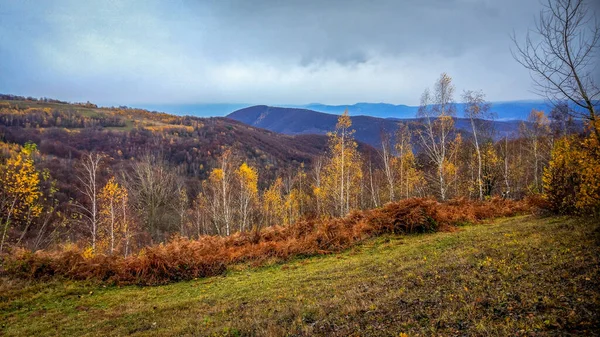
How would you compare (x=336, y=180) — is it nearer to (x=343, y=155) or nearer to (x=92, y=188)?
(x=343, y=155)

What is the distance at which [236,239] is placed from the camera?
632 inches

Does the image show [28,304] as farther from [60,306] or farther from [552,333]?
[552,333]

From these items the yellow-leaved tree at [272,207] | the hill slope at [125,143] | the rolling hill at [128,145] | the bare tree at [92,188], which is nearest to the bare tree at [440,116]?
the bare tree at [92,188]

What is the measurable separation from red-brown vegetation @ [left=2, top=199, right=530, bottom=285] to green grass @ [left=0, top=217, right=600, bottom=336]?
2.46ft

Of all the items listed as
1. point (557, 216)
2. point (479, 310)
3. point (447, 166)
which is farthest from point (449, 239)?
point (447, 166)

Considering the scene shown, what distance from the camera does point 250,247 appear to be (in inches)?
594

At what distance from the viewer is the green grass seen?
4605mm

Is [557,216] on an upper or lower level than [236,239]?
upper

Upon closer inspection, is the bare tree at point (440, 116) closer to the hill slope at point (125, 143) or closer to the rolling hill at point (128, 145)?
the rolling hill at point (128, 145)

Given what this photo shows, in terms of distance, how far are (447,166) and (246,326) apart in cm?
A: 3734

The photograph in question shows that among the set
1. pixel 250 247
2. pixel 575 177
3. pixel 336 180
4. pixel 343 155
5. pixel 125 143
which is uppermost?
pixel 125 143

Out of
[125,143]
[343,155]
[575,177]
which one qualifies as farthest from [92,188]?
[125,143]

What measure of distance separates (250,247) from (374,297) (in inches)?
373

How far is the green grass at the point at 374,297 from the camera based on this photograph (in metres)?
4.61
